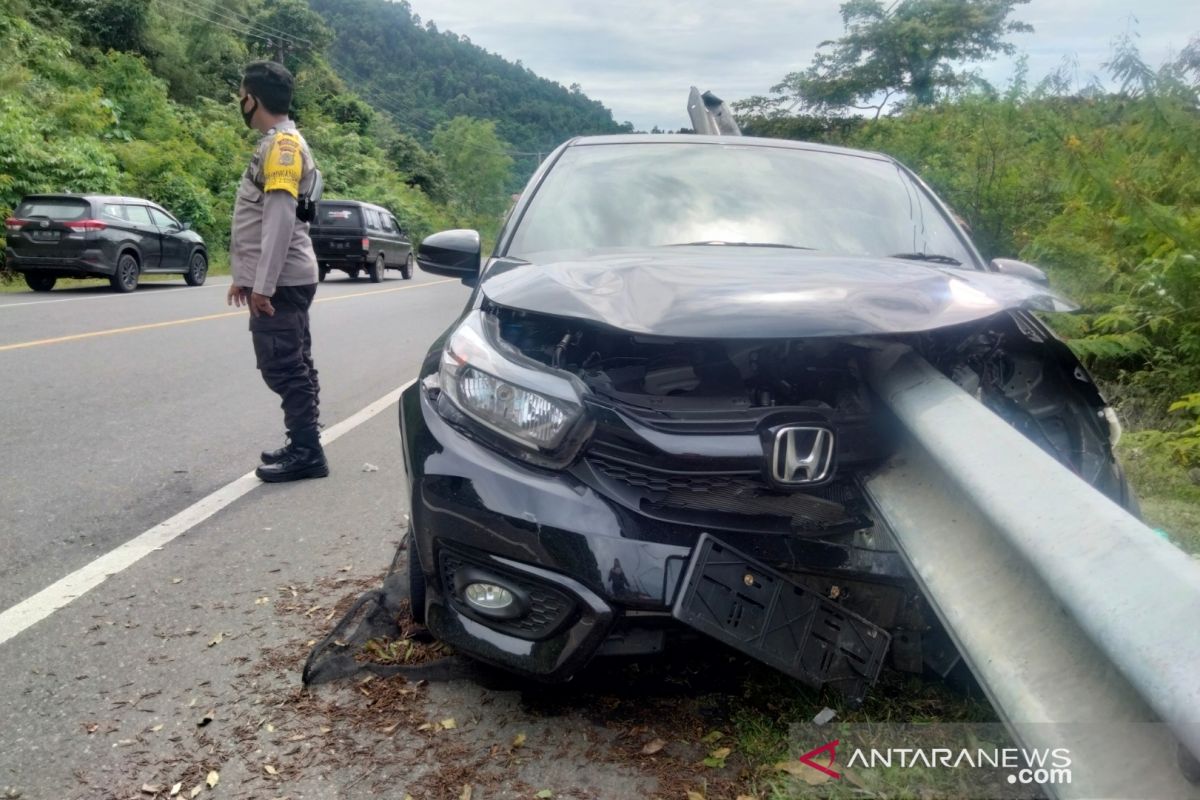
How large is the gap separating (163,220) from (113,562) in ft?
55.5

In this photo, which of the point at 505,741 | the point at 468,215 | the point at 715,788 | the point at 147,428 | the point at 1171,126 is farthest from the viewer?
the point at 468,215

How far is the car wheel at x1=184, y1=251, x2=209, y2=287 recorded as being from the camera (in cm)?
1989

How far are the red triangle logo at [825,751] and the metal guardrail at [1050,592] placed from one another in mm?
511

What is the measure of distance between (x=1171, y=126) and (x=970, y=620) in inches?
199

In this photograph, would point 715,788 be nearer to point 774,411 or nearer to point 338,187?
point 774,411

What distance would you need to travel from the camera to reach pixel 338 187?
1853 inches

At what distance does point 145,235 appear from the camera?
59.7ft

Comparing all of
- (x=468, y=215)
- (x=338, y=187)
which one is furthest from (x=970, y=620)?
(x=468, y=215)

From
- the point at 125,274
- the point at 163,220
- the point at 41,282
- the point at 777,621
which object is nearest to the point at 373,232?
the point at 163,220

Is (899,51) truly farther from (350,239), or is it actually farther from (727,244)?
(727,244)

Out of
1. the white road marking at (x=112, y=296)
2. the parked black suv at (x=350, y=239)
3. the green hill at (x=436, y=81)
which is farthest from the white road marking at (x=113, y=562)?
the green hill at (x=436, y=81)

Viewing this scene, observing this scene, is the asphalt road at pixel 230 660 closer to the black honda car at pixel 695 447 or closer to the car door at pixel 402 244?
the black honda car at pixel 695 447

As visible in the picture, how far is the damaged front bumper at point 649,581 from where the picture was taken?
223 cm

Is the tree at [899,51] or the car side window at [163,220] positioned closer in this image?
the car side window at [163,220]
